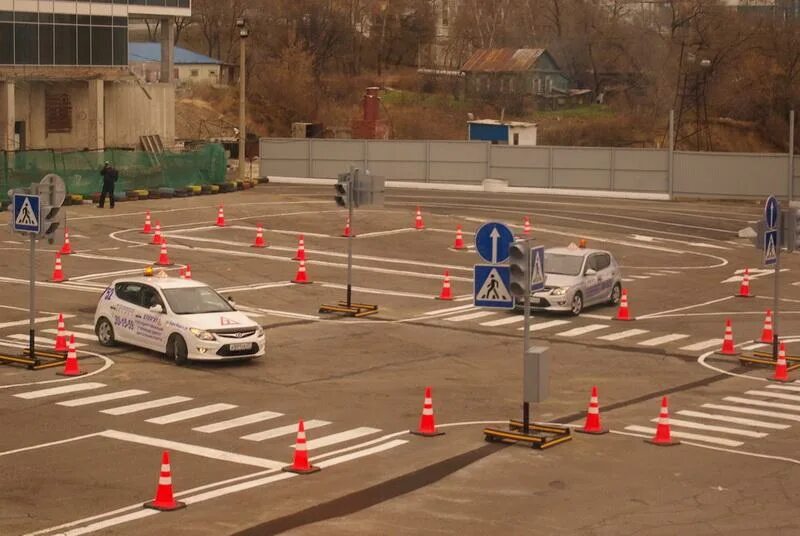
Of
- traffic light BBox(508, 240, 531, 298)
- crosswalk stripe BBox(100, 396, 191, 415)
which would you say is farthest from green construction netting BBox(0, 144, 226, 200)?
traffic light BBox(508, 240, 531, 298)

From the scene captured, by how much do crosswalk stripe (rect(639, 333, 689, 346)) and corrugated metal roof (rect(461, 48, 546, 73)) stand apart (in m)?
78.5

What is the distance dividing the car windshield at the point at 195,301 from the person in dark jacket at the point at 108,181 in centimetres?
2438

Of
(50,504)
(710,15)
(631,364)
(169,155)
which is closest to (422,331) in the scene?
(631,364)

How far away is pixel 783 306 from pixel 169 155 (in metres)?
30.4

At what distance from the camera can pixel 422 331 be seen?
99.1 ft

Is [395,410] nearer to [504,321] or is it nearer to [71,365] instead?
[71,365]

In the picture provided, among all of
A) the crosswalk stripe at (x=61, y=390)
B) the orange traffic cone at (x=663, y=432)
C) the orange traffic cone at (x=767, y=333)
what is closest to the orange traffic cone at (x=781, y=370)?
the orange traffic cone at (x=767, y=333)

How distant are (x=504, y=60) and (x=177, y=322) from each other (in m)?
86.8

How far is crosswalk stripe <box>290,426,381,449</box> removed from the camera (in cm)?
1956

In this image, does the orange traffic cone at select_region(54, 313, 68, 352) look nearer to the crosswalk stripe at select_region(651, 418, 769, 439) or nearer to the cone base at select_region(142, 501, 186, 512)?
the cone base at select_region(142, 501, 186, 512)

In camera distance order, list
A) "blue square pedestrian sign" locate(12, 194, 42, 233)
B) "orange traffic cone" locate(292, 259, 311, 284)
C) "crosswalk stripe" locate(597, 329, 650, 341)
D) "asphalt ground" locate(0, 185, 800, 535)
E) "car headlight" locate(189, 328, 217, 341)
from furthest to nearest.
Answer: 1. "orange traffic cone" locate(292, 259, 311, 284)
2. "crosswalk stripe" locate(597, 329, 650, 341)
3. "car headlight" locate(189, 328, 217, 341)
4. "blue square pedestrian sign" locate(12, 194, 42, 233)
5. "asphalt ground" locate(0, 185, 800, 535)

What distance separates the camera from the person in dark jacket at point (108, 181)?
50281 mm

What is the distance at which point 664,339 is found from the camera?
1182 inches

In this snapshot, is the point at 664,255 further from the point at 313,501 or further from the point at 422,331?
the point at 313,501
